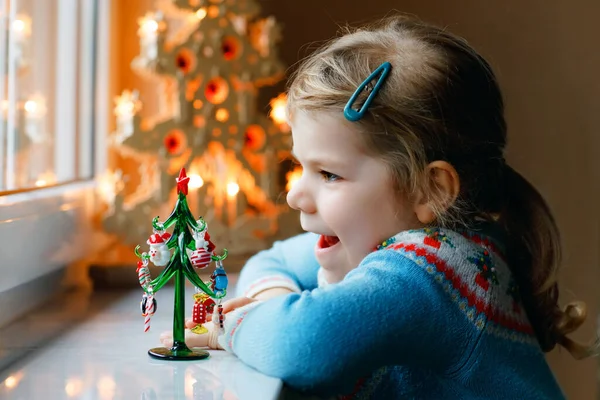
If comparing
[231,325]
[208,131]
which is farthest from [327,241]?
[208,131]

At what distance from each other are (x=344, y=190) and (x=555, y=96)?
48.7 inches

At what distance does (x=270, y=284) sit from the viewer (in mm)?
1209

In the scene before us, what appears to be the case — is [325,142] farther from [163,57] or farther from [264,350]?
[163,57]

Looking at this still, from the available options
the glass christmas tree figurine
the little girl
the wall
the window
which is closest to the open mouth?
the little girl

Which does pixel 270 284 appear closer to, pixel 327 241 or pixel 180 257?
pixel 327 241

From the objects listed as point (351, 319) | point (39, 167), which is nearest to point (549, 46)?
point (39, 167)

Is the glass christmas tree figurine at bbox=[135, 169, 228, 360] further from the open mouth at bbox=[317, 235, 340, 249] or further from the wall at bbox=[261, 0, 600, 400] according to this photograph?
the wall at bbox=[261, 0, 600, 400]

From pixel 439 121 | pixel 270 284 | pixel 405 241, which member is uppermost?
pixel 439 121

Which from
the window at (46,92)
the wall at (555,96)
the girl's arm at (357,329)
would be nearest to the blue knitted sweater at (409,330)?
the girl's arm at (357,329)

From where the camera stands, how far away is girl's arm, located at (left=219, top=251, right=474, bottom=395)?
0.83m

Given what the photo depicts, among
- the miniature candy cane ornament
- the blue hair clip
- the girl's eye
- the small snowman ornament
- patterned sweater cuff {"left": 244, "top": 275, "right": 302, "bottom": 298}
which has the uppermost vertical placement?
the blue hair clip

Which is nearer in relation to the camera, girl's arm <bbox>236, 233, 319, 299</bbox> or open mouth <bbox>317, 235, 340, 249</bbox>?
open mouth <bbox>317, 235, 340, 249</bbox>

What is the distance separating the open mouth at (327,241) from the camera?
109 centimetres

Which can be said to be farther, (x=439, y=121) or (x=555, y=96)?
(x=555, y=96)
